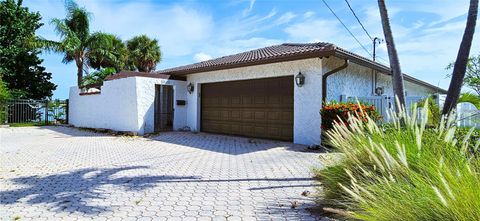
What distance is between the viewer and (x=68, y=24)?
25.2 metres

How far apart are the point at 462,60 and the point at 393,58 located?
950 millimetres

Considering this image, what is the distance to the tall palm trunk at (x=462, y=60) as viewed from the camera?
4.70m

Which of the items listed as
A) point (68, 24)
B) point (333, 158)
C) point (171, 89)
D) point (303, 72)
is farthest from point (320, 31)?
point (68, 24)

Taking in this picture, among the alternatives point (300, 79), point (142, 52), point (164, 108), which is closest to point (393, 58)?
point (300, 79)

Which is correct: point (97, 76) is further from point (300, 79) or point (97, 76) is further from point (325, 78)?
point (325, 78)

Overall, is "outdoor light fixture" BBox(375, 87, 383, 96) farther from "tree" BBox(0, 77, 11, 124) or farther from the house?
"tree" BBox(0, 77, 11, 124)

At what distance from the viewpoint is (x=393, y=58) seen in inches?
207

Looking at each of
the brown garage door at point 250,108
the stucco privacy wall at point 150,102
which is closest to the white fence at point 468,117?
the brown garage door at point 250,108

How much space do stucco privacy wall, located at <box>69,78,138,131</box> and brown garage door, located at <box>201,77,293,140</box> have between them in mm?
3425

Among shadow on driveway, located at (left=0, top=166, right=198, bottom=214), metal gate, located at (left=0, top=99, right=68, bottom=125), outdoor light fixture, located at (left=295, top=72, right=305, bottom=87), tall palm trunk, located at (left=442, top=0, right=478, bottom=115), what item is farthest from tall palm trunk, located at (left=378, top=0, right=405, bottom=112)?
metal gate, located at (left=0, top=99, right=68, bottom=125)

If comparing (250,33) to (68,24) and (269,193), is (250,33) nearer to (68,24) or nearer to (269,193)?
(269,193)

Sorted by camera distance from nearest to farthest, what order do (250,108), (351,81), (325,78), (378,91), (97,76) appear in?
(325,78), (351,81), (250,108), (378,91), (97,76)

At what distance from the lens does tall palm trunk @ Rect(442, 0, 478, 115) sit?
470 centimetres

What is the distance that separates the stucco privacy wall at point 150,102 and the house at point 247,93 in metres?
0.05
